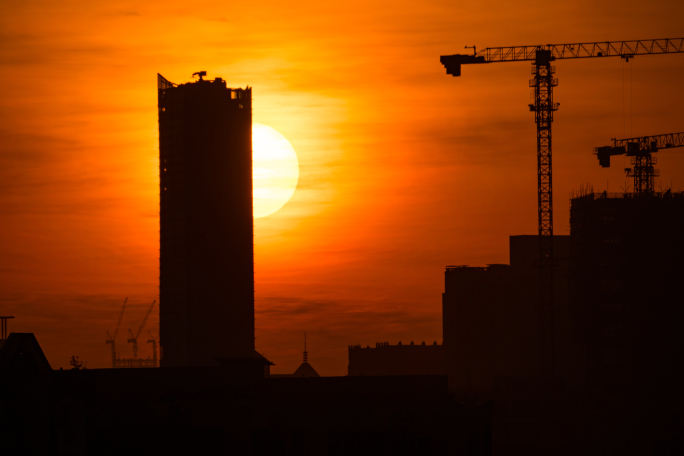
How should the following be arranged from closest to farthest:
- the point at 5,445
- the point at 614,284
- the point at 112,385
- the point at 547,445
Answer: the point at 5,445
the point at 112,385
the point at 547,445
the point at 614,284

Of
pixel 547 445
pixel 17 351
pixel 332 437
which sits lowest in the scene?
pixel 547 445

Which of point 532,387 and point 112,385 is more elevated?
point 112,385

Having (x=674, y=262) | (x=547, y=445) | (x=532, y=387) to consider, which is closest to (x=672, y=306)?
(x=674, y=262)

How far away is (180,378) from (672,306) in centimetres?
12408

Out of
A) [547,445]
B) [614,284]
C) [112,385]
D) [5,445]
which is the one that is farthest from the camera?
[614,284]

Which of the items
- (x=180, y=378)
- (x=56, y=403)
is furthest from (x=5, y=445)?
(x=180, y=378)

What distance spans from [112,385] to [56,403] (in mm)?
4366

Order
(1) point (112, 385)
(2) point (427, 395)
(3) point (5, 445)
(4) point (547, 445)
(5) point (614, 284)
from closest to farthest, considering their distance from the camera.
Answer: (3) point (5, 445)
(1) point (112, 385)
(2) point (427, 395)
(4) point (547, 445)
(5) point (614, 284)

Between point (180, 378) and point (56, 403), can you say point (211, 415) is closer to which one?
point (180, 378)

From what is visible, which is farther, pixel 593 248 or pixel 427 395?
pixel 593 248

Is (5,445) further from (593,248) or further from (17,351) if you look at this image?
(593,248)

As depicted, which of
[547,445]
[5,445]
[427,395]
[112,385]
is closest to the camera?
[5,445]

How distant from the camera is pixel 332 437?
238 ft

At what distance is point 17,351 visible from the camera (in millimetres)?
67812
